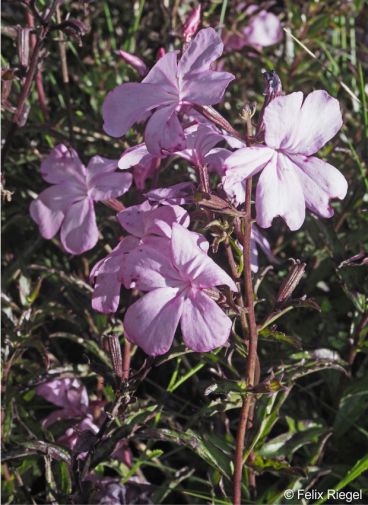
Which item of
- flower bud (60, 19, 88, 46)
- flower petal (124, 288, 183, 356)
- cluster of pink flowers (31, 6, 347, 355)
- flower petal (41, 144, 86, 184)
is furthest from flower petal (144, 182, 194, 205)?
flower bud (60, 19, 88, 46)

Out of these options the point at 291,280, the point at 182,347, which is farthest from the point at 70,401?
the point at 291,280

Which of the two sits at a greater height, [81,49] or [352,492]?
[81,49]

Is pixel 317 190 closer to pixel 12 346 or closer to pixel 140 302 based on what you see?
pixel 140 302

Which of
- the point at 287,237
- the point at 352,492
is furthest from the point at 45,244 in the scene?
the point at 352,492

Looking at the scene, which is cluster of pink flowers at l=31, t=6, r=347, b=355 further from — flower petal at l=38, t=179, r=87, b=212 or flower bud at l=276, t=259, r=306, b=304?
flower petal at l=38, t=179, r=87, b=212

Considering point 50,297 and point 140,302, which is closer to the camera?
point 140,302
